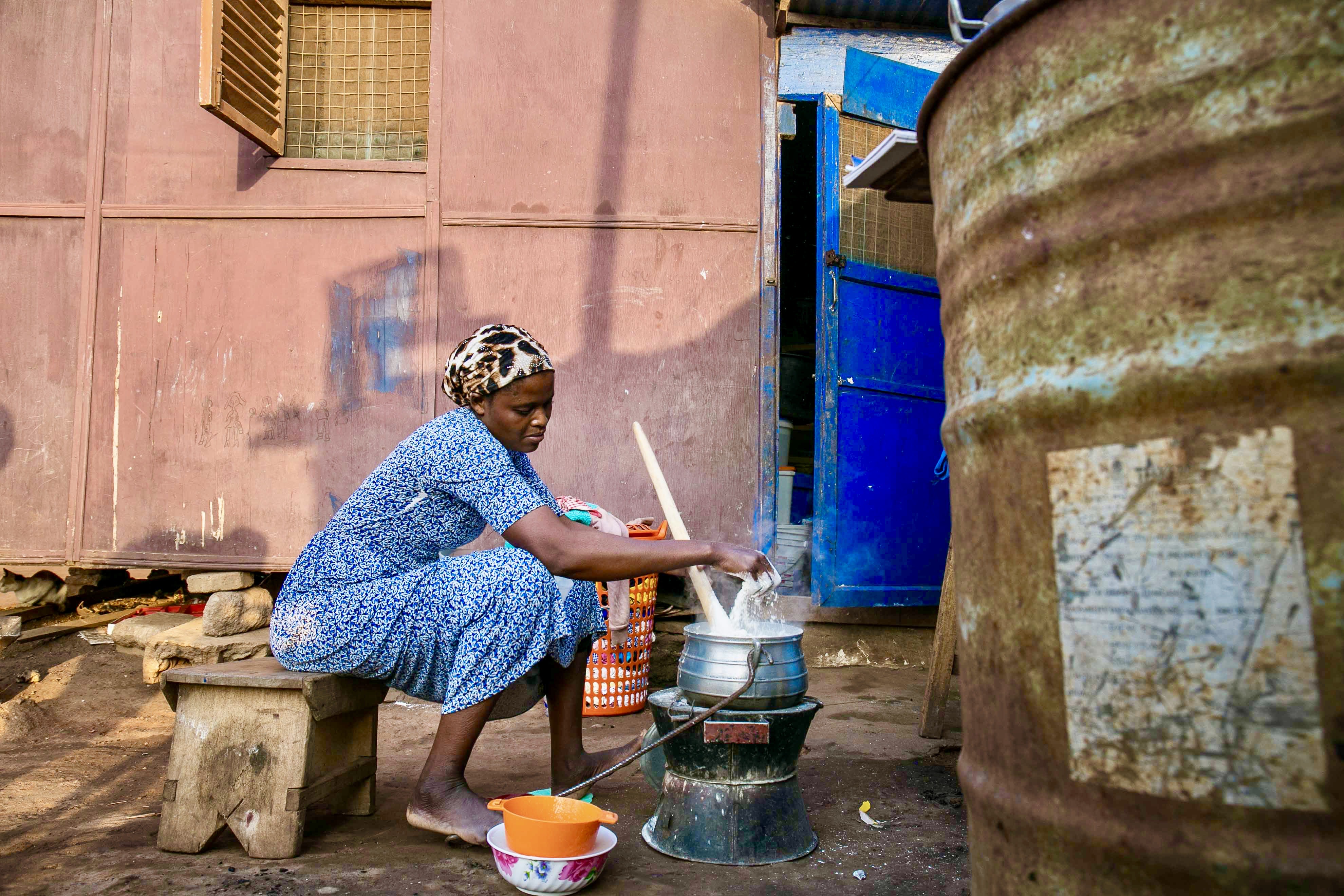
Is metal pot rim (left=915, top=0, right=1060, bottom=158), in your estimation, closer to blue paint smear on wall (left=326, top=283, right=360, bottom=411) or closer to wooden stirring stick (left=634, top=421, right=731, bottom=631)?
wooden stirring stick (left=634, top=421, right=731, bottom=631)

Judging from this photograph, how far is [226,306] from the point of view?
4.63m

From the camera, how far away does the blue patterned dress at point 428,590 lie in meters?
2.27

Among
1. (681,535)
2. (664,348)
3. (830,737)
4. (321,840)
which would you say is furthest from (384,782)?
(664,348)

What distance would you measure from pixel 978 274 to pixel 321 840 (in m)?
2.15

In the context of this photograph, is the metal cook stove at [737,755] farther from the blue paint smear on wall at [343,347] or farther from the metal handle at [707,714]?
the blue paint smear on wall at [343,347]

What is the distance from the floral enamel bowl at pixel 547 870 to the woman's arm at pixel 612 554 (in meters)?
0.62

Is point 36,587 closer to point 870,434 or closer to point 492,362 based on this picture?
point 492,362

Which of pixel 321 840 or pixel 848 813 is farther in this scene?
pixel 848 813

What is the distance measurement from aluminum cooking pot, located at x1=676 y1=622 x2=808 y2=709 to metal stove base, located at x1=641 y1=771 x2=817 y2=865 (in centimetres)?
22

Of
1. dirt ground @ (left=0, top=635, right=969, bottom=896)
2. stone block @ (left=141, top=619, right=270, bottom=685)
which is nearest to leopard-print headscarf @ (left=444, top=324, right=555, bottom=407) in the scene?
dirt ground @ (left=0, top=635, right=969, bottom=896)

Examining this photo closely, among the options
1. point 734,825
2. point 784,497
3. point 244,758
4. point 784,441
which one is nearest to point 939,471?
point 784,497

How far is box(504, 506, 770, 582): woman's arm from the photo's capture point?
6.95ft

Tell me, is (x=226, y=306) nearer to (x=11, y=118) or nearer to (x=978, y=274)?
(x=11, y=118)

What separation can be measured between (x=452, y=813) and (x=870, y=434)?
3.02 metres
